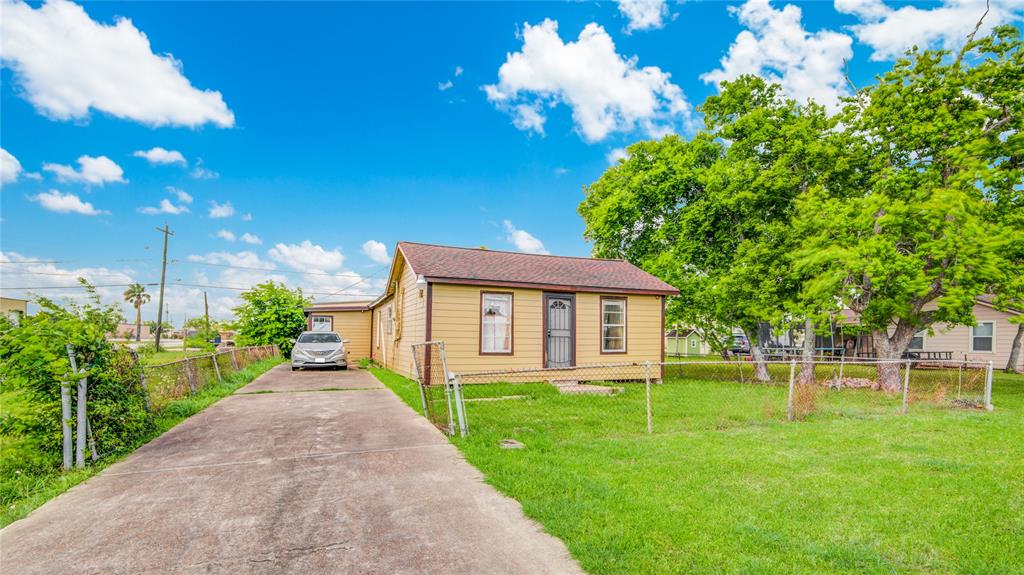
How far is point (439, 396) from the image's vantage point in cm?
1038

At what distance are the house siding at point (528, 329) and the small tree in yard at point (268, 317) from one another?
15.4m

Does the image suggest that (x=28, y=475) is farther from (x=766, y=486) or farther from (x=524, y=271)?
(x=524, y=271)

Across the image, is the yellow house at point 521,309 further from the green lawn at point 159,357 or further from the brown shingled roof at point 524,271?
the green lawn at point 159,357

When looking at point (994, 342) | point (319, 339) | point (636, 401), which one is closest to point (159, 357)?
point (319, 339)

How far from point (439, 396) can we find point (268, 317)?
1781cm

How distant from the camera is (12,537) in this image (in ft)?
11.7

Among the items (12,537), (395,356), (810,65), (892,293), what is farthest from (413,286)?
(810,65)

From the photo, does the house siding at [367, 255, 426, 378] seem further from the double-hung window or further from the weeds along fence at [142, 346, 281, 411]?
the weeds along fence at [142, 346, 281, 411]

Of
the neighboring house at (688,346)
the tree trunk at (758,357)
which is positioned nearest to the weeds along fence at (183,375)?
the tree trunk at (758,357)

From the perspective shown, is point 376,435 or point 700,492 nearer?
point 700,492

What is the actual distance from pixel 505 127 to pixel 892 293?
62.1 feet

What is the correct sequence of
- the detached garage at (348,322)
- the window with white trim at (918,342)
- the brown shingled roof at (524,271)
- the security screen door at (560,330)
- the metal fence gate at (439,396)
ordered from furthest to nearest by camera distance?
the detached garage at (348,322) → the window with white trim at (918,342) → the security screen door at (560,330) → the brown shingled roof at (524,271) → the metal fence gate at (439,396)

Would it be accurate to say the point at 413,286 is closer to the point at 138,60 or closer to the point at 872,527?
the point at 138,60

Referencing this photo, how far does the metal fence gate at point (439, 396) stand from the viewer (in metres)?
6.74
